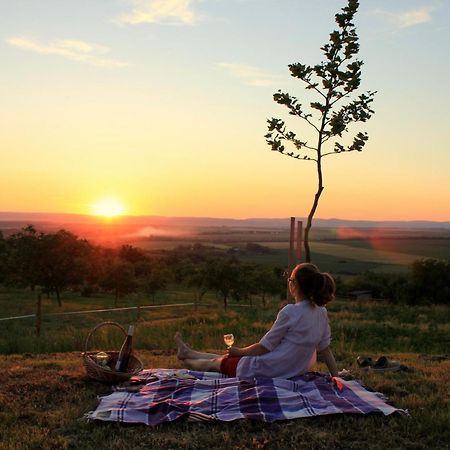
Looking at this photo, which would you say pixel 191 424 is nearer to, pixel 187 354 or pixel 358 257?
pixel 187 354

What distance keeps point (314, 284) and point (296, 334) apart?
560mm

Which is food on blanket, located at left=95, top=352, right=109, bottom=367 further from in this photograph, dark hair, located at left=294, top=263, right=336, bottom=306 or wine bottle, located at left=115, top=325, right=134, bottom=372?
dark hair, located at left=294, top=263, right=336, bottom=306

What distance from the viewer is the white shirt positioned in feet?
20.3

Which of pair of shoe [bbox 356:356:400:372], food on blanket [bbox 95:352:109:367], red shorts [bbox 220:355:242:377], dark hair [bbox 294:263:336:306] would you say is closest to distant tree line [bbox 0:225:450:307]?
pair of shoe [bbox 356:356:400:372]

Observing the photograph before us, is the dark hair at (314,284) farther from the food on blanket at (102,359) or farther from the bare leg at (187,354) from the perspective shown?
the food on blanket at (102,359)

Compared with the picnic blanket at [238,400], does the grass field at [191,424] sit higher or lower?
lower

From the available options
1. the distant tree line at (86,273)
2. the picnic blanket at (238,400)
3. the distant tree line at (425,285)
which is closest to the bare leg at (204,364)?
the picnic blanket at (238,400)

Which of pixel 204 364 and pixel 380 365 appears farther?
pixel 380 365

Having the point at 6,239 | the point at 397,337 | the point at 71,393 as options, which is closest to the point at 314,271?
the point at 71,393

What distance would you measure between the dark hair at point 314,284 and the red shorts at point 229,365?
1144mm

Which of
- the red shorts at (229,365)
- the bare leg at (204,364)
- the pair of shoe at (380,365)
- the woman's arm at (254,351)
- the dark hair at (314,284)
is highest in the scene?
the dark hair at (314,284)

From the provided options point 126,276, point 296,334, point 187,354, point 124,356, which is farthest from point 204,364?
point 126,276

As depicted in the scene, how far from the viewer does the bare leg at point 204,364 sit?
6.97 metres

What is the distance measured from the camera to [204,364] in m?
7.17
